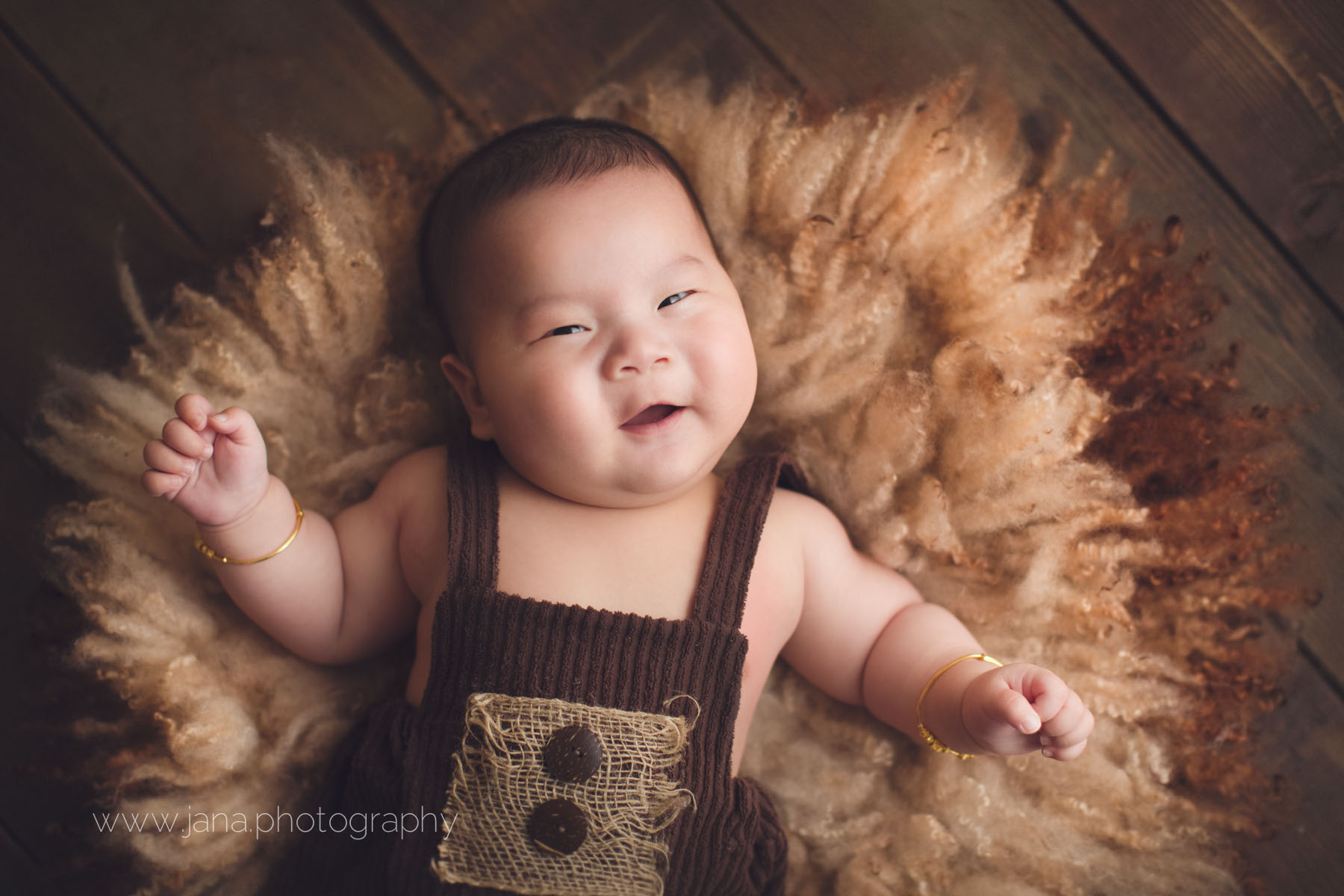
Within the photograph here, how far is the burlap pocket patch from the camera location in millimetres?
935

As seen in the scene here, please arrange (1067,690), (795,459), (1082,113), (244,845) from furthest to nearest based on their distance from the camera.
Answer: (1082,113) → (795,459) → (244,845) → (1067,690)

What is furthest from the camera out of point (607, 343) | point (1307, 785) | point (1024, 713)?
point (1307, 785)

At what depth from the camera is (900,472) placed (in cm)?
111

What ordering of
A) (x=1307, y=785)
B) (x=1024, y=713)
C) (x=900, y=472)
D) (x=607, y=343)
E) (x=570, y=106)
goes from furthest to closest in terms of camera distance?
(x=570, y=106), (x=1307, y=785), (x=900, y=472), (x=607, y=343), (x=1024, y=713)

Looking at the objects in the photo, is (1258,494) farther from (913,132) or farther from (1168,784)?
(913,132)

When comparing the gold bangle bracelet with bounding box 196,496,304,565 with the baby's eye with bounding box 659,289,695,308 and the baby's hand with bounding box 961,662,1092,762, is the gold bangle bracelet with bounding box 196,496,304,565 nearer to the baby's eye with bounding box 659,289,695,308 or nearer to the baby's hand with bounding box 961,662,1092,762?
the baby's eye with bounding box 659,289,695,308

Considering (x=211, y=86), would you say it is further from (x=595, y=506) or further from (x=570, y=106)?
(x=595, y=506)

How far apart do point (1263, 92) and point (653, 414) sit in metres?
1.03

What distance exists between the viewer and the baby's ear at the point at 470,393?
1105 millimetres

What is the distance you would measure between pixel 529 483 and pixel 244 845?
1.79 feet

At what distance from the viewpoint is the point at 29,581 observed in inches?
49.3

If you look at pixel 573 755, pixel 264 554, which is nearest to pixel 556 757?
pixel 573 755

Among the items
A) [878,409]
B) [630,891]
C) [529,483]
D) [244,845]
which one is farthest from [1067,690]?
[244,845]

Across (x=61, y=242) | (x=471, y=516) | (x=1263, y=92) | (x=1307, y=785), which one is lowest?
(x=1307, y=785)
